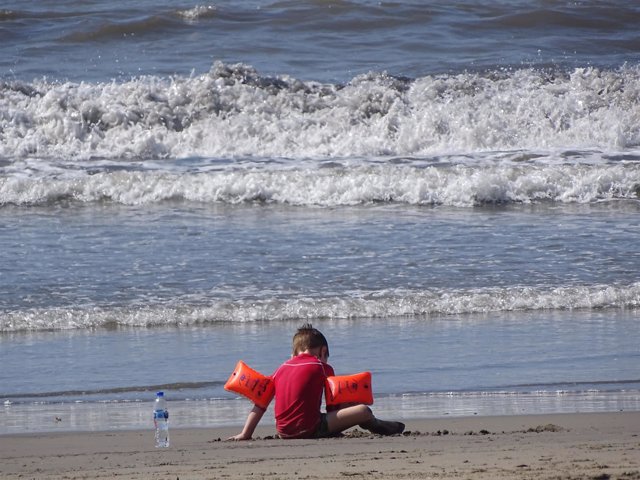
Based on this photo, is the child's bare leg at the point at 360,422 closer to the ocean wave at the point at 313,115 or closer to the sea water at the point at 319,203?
the sea water at the point at 319,203

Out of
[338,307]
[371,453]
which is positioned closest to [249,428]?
[371,453]

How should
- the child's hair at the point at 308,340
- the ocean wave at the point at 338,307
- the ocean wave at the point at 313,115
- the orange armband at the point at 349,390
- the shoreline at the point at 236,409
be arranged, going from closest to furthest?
the orange armband at the point at 349,390 < the child's hair at the point at 308,340 < the shoreline at the point at 236,409 < the ocean wave at the point at 338,307 < the ocean wave at the point at 313,115

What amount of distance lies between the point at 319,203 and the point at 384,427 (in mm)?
7465

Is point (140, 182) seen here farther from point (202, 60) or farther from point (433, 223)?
point (202, 60)

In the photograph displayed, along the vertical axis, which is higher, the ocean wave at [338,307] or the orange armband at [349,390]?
the orange armband at [349,390]

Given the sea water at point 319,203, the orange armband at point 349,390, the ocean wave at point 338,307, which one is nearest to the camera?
the orange armband at point 349,390

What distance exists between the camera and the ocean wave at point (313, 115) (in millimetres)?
15328

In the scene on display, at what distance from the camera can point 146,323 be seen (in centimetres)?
828

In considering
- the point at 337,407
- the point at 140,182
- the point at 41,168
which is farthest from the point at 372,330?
the point at 41,168

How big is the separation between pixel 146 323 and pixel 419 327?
191 centimetres

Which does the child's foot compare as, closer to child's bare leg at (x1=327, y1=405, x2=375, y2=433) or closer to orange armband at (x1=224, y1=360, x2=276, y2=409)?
child's bare leg at (x1=327, y1=405, x2=375, y2=433)

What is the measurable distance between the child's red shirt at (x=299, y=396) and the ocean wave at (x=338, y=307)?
2.68 metres

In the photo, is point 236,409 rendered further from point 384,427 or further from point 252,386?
point 384,427

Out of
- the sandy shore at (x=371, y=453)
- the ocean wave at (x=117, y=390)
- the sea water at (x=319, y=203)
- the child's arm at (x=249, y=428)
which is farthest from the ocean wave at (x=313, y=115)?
the child's arm at (x=249, y=428)
